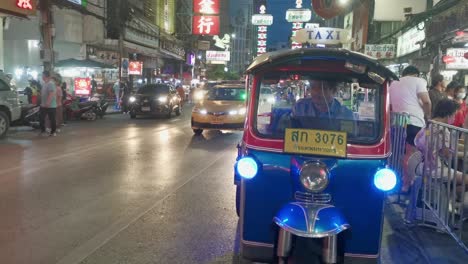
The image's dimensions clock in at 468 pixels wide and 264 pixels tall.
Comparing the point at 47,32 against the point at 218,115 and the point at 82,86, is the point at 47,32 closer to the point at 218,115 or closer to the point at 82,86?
the point at 82,86

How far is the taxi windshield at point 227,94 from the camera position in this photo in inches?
640

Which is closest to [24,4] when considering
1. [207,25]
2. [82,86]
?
[82,86]

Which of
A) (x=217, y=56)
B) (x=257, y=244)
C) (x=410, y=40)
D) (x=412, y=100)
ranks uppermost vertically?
(x=217, y=56)

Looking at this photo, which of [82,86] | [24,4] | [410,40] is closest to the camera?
[24,4]

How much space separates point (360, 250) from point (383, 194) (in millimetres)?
522

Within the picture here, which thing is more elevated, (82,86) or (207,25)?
(207,25)

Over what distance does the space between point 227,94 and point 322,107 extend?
39.2 feet

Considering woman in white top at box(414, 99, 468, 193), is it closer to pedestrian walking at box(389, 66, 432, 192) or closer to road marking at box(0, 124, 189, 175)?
pedestrian walking at box(389, 66, 432, 192)

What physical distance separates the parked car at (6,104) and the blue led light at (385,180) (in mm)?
12268

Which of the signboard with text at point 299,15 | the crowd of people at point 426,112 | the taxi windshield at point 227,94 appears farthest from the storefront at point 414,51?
the signboard with text at point 299,15

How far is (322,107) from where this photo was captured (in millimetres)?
4582

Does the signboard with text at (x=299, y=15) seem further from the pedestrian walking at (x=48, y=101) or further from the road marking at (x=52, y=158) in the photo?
the road marking at (x=52, y=158)

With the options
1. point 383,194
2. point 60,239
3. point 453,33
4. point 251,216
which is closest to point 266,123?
point 251,216

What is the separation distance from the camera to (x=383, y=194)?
13.4 feet
